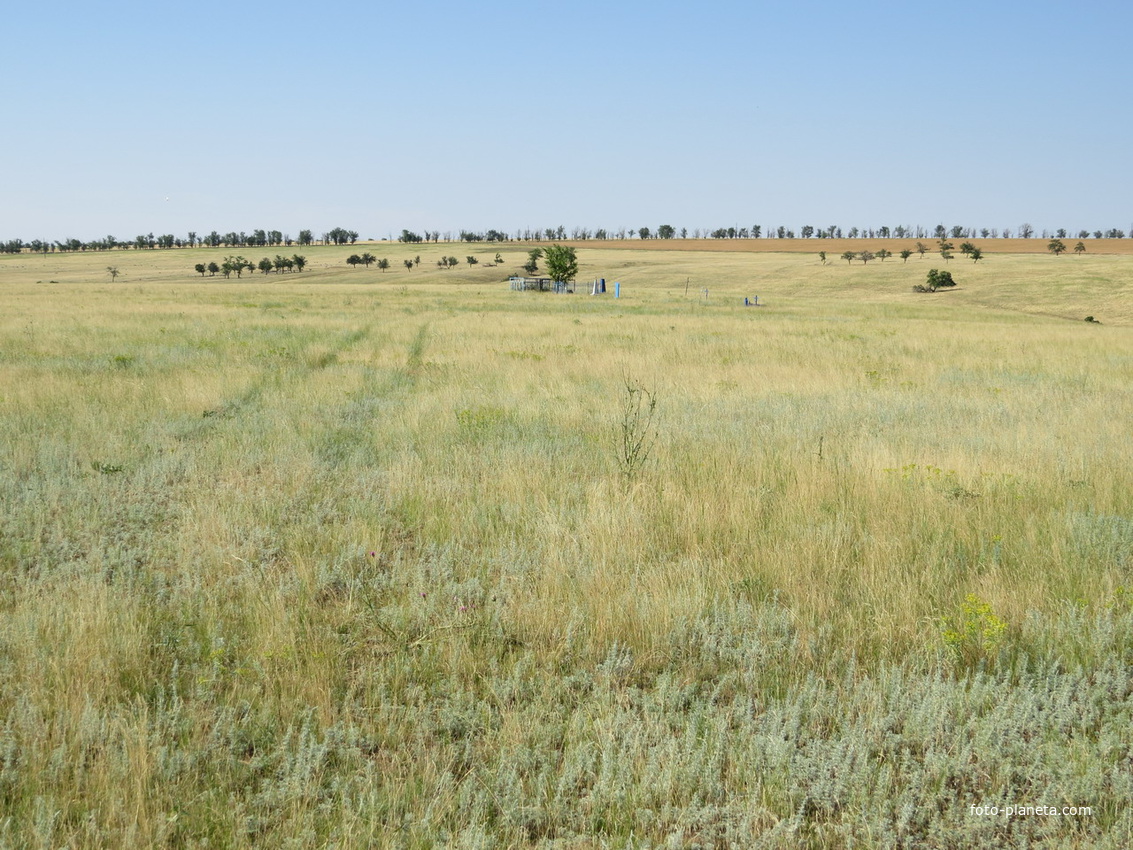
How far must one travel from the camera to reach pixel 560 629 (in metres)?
4.33

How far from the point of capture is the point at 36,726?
3.28 metres

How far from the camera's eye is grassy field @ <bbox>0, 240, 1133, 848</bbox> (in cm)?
299

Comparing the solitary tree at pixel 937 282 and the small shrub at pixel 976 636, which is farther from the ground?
the solitary tree at pixel 937 282

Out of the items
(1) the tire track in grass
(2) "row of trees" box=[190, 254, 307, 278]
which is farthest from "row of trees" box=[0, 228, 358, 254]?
(1) the tire track in grass

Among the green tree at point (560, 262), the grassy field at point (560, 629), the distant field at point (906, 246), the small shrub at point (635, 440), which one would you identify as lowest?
the grassy field at point (560, 629)

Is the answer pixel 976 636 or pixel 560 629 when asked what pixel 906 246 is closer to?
pixel 976 636

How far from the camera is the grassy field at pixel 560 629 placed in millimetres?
2988

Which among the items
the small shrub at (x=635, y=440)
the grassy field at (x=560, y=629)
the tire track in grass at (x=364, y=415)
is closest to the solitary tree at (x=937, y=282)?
the tire track in grass at (x=364, y=415)

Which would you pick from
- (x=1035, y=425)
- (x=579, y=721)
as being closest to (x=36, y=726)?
(x=579, y=721)

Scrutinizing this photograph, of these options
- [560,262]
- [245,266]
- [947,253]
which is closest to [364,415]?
[560,262]

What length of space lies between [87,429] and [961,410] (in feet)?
42.3

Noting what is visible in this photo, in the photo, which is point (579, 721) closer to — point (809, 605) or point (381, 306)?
point (809, 605)

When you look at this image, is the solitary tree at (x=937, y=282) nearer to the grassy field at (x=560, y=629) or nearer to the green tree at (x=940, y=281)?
the green tree at (x=940, y=281)

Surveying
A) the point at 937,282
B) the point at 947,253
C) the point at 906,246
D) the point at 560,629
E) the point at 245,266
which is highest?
the point at 906,246
